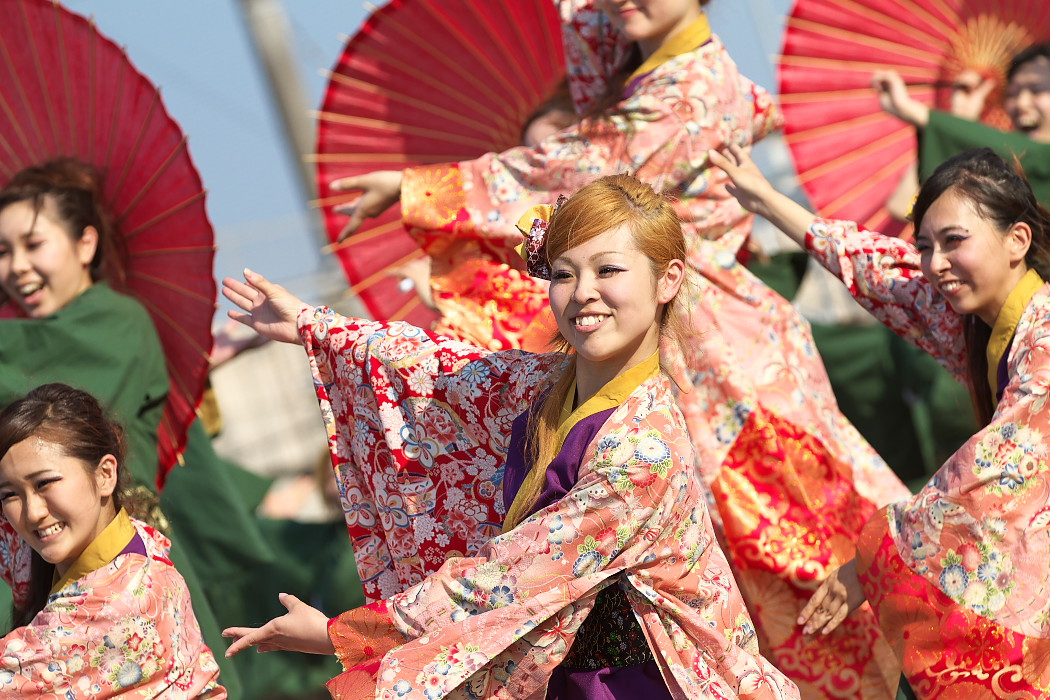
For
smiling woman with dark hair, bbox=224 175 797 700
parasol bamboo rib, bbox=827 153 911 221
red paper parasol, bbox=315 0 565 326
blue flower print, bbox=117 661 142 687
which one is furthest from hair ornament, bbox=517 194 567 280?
parasol bamboo rib, bbox=827 153 911 221

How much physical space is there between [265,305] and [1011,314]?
1605 mm

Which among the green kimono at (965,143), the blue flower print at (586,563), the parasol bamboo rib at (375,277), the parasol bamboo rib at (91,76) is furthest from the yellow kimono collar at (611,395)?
the parasol bamboo rib at (91,76)

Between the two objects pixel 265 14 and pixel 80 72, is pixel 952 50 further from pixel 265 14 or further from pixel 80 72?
pixel 265 14

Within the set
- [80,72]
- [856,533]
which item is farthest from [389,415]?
[80,72]

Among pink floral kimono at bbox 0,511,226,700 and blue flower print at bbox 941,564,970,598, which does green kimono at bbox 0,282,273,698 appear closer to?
pink floral kimono at bbox 0,511,226,700

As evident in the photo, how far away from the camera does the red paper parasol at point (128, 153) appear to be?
3.82m

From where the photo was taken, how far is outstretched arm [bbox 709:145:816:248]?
11.3ft

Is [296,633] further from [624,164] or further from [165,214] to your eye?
[165,214]

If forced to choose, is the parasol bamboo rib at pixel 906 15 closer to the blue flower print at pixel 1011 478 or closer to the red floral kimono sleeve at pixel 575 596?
the blue flower print at pixel 1011 478

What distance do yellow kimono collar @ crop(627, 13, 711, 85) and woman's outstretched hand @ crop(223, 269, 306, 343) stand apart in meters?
1.13

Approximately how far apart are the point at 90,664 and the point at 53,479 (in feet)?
1.28

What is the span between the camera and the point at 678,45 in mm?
3633

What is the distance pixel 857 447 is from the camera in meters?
3.58

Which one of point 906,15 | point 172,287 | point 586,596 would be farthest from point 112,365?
point 906,15
